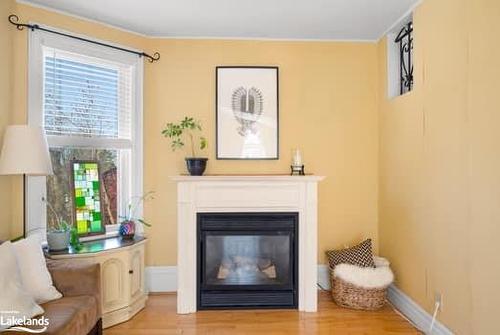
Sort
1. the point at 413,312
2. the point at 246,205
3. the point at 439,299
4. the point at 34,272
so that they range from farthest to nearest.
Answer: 1. the point at 246,205
2. the point at 413,312
3. the point at 439,299
4. the point at 34,272

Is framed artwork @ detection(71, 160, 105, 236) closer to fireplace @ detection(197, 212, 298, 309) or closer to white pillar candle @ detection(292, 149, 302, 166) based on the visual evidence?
fireplace @ detection(197, 212, 298, 309)

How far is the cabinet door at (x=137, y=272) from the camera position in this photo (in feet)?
10.1

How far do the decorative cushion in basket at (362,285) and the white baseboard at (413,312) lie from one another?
0.12 meters

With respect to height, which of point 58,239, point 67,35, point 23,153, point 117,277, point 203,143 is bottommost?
point 117,277

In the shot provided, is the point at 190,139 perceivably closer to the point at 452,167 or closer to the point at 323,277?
the point at 323,277

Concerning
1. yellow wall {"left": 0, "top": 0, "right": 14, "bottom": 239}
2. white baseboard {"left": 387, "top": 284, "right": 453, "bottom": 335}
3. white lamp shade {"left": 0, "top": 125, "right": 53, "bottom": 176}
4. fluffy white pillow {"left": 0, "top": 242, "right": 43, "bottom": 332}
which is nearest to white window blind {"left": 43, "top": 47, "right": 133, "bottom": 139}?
yellow wall {"left": 0, "top": 0, "right": 14, "bottom": 239}

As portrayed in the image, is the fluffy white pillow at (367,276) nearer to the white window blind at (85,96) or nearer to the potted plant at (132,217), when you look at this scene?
the potted plant at (132,217)

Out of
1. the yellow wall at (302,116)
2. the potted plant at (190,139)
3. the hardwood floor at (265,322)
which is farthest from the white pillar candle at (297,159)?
the hardwood floor at (265,322)

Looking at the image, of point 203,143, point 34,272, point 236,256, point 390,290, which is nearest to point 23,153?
point 34,272

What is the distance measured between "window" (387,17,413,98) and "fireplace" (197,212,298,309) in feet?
5.00

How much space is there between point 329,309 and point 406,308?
2.02ft

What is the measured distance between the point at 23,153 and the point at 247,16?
200cm

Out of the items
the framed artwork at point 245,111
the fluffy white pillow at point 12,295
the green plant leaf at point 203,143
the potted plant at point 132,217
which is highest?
the framed artwork at point 245,111

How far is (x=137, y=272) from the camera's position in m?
3.20
